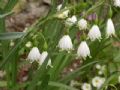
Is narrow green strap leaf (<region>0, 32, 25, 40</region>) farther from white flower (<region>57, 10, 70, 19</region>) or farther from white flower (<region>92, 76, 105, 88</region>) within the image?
Result: white flower (<region>92, 76, 105, 88</region>)

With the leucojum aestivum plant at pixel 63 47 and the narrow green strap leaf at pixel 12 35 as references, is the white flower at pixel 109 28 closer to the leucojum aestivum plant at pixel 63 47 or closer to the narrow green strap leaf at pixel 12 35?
the leucojum aestivum plant at pixel 63 47

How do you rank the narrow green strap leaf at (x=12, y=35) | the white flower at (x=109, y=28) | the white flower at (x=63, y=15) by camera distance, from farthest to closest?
1. the white flower at (x=109, y=28)
2. the narrow green strap leaf at (x=12, y=35)
3. the white flower at (x=63, y=15)

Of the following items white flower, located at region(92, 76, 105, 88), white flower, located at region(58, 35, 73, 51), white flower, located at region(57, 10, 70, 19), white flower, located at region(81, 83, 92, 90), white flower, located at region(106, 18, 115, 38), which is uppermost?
white flower, located at region(57, 10, 70, 19)

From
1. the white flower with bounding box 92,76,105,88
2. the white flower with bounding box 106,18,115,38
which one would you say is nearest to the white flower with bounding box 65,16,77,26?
the white flower with bounding box 106,18,115,38

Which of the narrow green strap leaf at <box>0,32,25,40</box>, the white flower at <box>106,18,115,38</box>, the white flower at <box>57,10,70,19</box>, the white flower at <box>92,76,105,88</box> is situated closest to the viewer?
the white flower at <box>57,10,70,19</box>

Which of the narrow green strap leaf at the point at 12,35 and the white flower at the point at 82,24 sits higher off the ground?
the white flower at the point at 82,24

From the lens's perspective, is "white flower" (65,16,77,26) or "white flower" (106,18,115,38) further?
"white flower" (106,18,115,38)

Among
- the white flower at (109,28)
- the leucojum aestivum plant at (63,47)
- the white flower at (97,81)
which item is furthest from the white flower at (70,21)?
the white flower at (97,81)

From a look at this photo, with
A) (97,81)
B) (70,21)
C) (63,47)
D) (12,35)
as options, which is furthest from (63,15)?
(97,81)
